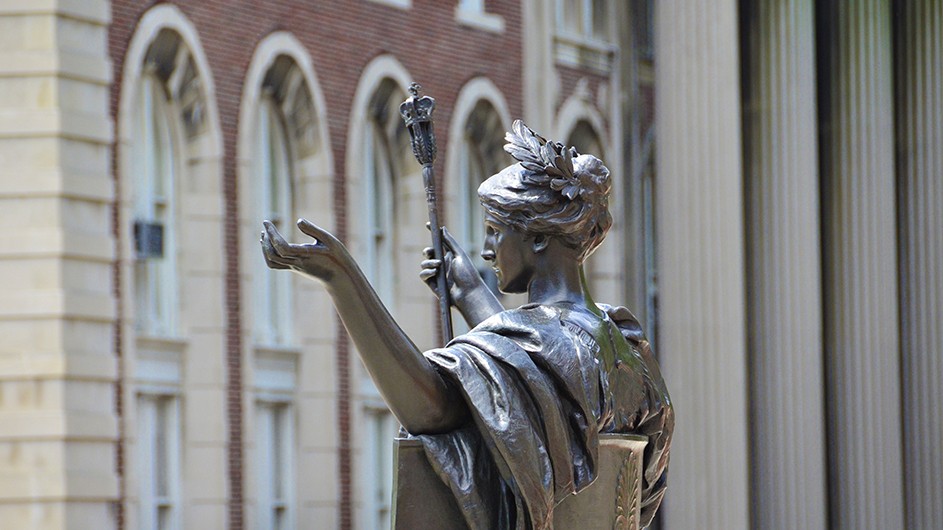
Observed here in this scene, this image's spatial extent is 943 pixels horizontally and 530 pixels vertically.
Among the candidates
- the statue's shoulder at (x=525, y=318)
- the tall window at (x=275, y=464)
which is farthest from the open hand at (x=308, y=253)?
the tall window at (x=275, y=464)

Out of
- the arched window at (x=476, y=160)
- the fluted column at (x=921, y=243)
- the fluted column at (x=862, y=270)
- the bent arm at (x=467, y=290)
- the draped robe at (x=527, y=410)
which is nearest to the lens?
the draped robe at (x=527, y=410)

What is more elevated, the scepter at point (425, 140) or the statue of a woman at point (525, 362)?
the scepter at point (425, 140)

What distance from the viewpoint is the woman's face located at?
5.54m

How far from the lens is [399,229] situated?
28141 mm

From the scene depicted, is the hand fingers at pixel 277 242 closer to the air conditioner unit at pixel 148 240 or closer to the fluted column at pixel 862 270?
the air conditioner unit at pixel 148 240

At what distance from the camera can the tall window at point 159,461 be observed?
928 inches

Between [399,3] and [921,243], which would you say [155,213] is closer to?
[399,3]

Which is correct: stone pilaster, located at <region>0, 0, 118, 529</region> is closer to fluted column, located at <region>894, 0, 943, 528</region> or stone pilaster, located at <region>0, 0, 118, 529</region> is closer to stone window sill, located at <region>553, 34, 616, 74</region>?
stone window sill, located at <region>553, 34, 616, 74</region>

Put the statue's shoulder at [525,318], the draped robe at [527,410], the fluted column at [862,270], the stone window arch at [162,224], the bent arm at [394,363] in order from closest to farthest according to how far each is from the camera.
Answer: the bent arm at [394,363] → the draped robe at [527,410] → the statue's shoulder at [525,318] → the stone window arch at [162,224] → the fluted column at [862,270]

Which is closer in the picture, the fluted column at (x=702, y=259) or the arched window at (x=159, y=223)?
the arched window at (x=159, y=223)

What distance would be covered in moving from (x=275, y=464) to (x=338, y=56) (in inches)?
191

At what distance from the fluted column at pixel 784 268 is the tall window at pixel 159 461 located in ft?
27.1

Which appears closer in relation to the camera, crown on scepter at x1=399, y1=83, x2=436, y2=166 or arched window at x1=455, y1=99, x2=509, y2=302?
crown on scepter at x1=399, y1=83, x2=436, y2=166

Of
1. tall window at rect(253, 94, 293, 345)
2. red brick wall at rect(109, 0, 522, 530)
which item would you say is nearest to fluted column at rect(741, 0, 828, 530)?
red brick wall at rect(109, 0, 522, 530)
